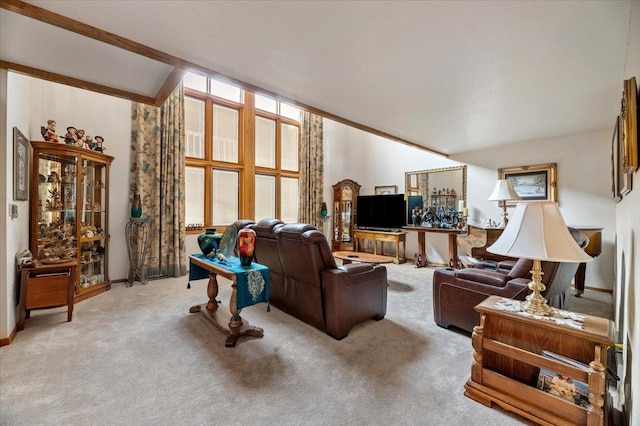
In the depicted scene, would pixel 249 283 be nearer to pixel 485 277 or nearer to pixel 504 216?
pixel 485 277

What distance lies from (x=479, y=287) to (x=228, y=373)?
2135mm

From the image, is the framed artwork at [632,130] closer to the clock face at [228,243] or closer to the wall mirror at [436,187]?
the clock face at [228,243]

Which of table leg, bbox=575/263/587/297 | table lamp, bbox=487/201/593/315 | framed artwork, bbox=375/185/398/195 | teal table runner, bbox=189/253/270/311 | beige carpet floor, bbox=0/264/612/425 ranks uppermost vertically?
framed artwork, bbox=375/185/398/195

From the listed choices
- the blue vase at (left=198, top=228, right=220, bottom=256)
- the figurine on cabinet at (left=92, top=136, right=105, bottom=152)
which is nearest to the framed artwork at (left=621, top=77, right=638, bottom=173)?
the blue vase at (left=198, top=228, right=220, bottom=256)

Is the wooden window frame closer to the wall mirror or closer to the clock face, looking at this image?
the clock face

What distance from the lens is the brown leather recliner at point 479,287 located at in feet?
6.95

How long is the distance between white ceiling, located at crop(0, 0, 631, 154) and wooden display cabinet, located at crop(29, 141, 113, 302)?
1.31m

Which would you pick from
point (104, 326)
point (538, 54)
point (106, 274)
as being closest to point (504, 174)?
point (538, 54)

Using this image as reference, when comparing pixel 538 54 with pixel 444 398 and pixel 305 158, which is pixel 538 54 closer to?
pixel 444 398

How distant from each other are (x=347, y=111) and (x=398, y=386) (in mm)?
2877

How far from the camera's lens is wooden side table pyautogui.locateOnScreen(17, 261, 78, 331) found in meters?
2.53

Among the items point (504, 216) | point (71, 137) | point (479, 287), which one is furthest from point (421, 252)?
point (71, 137)

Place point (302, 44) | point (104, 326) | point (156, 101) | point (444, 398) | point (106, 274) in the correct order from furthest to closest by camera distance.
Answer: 1. point (106, 274)
2. point (156, 101)
3. point (104, 326)
4. point (302, 44)
5. point (444, 398)

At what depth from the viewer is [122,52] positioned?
7.01 ft
